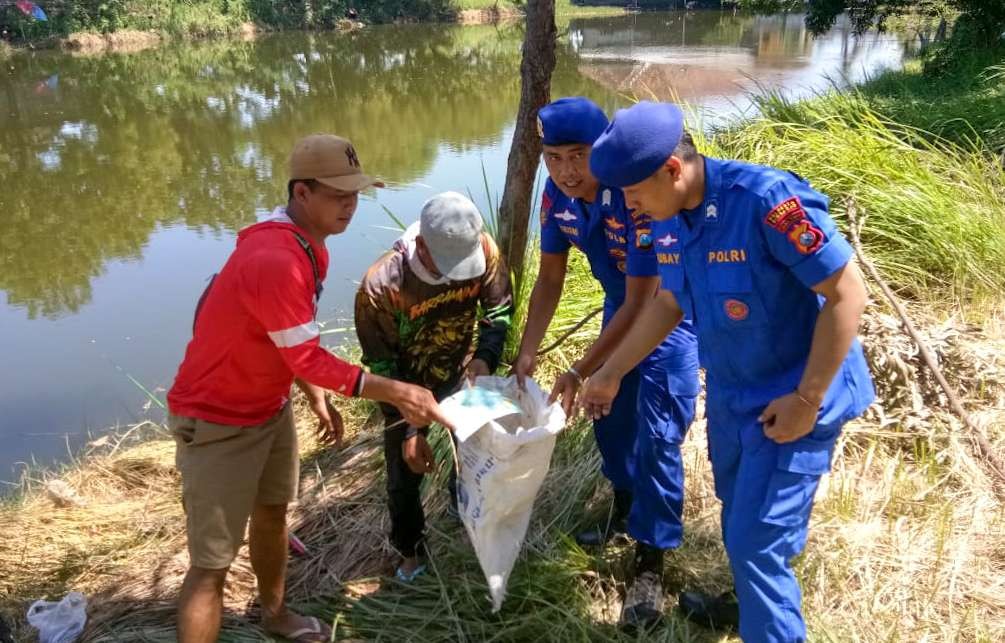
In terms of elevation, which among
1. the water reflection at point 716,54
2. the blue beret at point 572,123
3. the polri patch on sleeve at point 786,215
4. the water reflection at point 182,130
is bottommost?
the water reflection at point 716,54

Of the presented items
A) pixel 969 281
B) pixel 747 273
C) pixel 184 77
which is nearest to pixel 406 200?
pixel 969 281

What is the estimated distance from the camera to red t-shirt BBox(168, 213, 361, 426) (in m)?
1.96

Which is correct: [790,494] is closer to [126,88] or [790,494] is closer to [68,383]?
[68,383]

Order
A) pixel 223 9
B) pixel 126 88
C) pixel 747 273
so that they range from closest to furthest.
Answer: pixel 747 273 → pixel 126 88 → pixel 223 9

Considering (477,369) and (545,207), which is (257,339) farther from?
(545,207)

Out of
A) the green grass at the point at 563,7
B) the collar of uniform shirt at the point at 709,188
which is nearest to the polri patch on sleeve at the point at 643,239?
the collar of uniform shirt at the point at 709,188

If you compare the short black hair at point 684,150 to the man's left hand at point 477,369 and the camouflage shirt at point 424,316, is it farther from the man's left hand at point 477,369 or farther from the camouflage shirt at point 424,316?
the man's left hand at point 477,369

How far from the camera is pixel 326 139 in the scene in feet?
6.91

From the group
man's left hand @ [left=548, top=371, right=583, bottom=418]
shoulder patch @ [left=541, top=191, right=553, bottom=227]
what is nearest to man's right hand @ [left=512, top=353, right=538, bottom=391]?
man's left hand @ [left=548, top=371, right=583, bottom=418]

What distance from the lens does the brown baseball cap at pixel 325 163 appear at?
2.07m

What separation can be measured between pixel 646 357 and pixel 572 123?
76 centimetres

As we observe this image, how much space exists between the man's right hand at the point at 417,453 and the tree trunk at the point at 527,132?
59.4 inches

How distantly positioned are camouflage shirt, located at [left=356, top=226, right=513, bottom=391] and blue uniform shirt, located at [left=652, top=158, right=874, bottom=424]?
0.79m

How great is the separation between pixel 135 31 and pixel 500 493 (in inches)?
1218
